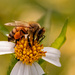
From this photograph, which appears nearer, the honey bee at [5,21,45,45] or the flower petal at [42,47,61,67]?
the honey bee at [5,21,45,45]

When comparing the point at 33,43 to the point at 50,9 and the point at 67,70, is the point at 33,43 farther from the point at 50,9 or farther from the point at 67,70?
the point at 50,9

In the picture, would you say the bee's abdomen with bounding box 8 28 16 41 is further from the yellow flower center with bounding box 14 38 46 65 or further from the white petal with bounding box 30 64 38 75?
the white petal with bounding box 30 64 38 75

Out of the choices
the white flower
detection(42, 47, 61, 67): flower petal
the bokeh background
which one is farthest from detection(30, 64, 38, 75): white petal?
A: the bokeh background

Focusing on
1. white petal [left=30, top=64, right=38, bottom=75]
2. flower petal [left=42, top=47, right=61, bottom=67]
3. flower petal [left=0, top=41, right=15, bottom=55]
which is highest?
flower petal [left=0, top=41, right=15, bottom=55]

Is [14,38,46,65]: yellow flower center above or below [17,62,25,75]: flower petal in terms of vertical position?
above

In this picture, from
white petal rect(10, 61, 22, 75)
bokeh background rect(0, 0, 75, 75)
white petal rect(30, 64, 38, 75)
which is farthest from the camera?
bokeh background rect(0, 0, 75, 75)

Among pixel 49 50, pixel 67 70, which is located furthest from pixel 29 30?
pixel 67 70

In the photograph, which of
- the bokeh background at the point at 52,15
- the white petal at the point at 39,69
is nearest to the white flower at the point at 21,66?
the white petal at the point at 39,69

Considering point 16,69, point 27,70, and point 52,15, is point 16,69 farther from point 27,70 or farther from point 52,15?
point 52,15

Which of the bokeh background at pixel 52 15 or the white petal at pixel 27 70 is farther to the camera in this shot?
the bokeh background at pixel 52 15

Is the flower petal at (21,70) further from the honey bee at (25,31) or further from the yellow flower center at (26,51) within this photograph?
the honey bee at (25,31)

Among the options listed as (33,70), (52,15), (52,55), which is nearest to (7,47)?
(33,70)
